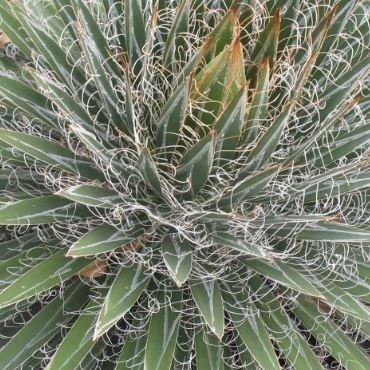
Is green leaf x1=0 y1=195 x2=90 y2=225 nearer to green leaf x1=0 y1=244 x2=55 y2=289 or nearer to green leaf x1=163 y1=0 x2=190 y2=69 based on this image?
green leaf x1=0 y1=244 x2=55 y2=289

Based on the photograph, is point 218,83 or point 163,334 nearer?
point 218,83

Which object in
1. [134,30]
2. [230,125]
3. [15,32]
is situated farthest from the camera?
[15,32]

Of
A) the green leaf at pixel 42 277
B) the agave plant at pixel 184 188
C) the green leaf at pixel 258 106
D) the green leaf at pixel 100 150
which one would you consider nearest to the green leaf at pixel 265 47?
the agave plant at pixel 184 188

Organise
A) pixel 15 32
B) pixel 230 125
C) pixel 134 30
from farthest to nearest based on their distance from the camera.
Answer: pixel 15 32 < pixel 134 30 < pixel 230 125

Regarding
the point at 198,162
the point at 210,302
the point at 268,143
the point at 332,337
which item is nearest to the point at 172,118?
the point at 198,162

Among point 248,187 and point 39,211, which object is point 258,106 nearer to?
point 248,187

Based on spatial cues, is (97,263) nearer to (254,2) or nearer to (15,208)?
(15,208)

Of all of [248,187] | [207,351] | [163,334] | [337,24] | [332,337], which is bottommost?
[332,337]
